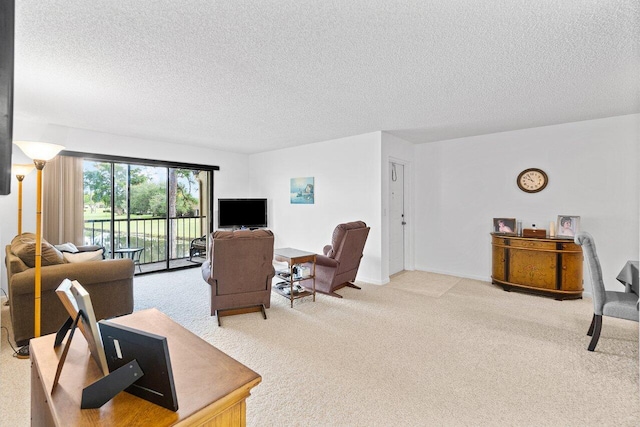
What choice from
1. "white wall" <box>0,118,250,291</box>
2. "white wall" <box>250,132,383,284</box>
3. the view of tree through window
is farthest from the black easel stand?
the view of tree through window

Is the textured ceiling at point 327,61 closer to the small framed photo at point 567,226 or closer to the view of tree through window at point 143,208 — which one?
the view of tree through window at point 143,208

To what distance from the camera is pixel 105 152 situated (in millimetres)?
4738

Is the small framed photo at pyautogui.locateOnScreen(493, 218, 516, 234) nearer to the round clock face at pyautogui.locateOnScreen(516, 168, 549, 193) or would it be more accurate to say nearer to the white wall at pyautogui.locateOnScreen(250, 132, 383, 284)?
the round clock face at pyautogui.locateOnScreen(516, 168, 549, 193)

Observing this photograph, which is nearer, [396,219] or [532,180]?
[532,180]

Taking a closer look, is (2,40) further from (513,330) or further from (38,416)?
(513,330)

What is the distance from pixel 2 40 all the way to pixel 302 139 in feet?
16.0

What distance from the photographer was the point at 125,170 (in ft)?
16.8

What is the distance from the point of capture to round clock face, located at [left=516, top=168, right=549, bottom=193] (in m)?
4.31

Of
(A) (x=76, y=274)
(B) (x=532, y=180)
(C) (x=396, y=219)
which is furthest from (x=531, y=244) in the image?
(A) (x=76, y=274)

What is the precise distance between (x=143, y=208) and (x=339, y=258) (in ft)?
12.8

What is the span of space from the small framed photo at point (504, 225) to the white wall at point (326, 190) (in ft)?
6.05

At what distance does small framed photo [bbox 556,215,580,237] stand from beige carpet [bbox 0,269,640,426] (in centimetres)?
89

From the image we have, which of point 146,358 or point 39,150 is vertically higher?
point 39,150

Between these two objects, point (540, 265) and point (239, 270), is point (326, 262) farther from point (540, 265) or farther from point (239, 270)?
point (540, 265)
